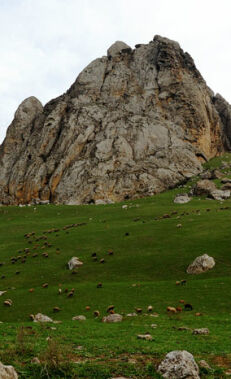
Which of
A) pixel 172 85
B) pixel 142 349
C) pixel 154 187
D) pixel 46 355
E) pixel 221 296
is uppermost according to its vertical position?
pixel 172 85

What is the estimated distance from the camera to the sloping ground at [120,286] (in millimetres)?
13320

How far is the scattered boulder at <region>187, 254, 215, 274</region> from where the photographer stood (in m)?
31.8

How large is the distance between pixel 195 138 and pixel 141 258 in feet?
290

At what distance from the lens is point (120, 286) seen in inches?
1188

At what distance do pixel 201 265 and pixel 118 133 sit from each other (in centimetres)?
8105

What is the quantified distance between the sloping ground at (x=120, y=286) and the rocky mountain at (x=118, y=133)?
32030 millimetres

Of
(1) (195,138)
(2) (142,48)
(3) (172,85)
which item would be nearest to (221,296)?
(1) (195,138)

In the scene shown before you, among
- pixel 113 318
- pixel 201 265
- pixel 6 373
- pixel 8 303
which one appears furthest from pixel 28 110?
pixel 6 373

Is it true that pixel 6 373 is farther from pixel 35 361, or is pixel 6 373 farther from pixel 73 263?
pixel 73 263

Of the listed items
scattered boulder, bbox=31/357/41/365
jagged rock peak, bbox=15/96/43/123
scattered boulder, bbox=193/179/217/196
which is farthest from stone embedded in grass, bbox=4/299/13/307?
jagged rock peak, bbox=15/96/43/123

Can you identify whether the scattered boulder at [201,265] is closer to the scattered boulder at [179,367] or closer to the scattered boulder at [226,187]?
the scattered boulder at [179,367]

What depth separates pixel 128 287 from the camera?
97.7 feet

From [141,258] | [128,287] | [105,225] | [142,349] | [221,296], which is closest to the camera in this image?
[142,349]

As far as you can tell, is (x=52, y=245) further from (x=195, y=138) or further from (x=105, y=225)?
(x=195, y=138)
